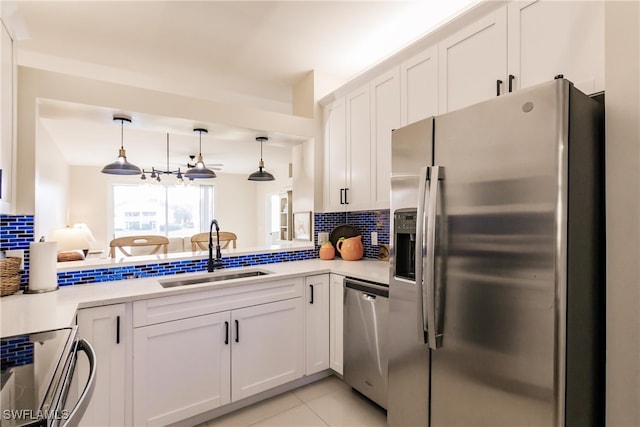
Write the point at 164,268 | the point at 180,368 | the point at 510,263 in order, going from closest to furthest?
1. the point at 510,263
2. the point at 180,368
3. the point at 164,268

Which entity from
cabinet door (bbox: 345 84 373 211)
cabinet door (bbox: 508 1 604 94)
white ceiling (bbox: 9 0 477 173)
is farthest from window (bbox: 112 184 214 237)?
cabinet door (bbox: 508 1 604 94)

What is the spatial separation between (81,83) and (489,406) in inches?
112

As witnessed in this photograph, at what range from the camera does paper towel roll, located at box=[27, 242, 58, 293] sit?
1.72m

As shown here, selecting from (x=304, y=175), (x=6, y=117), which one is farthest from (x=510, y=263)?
(x=6, y=117)

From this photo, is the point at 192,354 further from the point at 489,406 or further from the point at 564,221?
the point at 564,221

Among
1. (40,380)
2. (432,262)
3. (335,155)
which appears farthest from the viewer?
(335,155)

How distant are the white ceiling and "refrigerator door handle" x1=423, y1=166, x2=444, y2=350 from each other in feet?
4.84

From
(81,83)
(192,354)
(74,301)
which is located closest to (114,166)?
(81,83)

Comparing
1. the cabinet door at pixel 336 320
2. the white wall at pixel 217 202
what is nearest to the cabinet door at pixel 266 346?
the cabinet door at pixel 336 320

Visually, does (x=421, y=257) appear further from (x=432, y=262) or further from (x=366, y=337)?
(x=366, y=337)

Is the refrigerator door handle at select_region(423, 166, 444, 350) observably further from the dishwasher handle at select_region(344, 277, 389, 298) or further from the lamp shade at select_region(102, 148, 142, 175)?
the lamp shade at select_region(102, 148, 142, 175)

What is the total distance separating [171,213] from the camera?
290 inches

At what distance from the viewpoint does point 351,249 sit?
2867 millimetres

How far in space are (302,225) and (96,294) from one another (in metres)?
1.87
